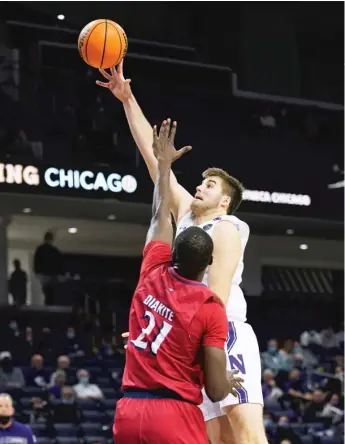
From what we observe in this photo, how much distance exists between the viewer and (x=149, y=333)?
4.67 m

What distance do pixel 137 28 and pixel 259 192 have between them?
5969 mm

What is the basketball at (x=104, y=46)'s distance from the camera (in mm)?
6238

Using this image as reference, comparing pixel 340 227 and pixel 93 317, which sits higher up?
pixel 340 227

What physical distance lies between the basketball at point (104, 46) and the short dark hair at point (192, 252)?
1909 mm

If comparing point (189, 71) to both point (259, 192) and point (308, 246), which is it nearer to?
point (259, 192)

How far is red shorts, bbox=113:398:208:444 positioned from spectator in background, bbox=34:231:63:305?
55.7 feet

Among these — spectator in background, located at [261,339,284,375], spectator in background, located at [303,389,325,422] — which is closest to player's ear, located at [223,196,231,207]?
spectator in background, located at [303,389,325,422]

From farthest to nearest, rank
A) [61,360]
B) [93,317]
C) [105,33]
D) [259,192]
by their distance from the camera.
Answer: [259,192] < [93,317] < [61,360] < [105,33]

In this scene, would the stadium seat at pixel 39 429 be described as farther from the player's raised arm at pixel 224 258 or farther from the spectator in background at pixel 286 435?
the player's raised arm at pixel 224 258

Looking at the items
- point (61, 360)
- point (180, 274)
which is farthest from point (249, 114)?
point (180, 274)

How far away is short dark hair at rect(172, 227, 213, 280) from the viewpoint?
4590 millimetres

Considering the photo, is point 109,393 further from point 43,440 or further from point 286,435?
point 286,435

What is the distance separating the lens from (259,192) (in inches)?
910

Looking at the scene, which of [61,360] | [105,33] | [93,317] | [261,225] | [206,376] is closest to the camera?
[206,376]
